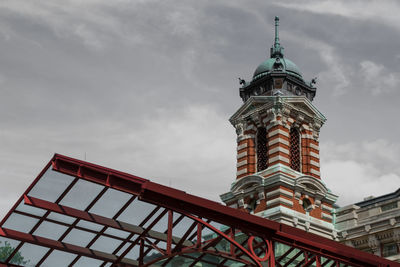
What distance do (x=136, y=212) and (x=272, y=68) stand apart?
26301 millimetres

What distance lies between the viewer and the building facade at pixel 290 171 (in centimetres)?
3516

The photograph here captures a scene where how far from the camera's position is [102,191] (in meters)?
19.1

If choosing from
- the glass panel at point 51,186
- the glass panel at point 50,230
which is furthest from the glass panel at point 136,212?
the glass panel at point 51,186

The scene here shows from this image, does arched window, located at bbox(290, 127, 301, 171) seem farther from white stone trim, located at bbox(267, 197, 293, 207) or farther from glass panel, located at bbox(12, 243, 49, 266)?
glass panel, located at bbox(12, 243, 49, 266)

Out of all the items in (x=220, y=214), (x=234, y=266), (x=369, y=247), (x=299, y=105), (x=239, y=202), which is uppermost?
(x=299, y=105)

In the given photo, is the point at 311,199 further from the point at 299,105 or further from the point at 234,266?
the point at 234,266

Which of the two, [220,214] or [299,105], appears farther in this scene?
[299,105]

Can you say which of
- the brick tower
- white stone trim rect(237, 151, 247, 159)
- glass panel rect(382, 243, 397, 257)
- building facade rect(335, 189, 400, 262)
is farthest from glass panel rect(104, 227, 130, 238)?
white stone trim rect(237, 151, 247, 159)

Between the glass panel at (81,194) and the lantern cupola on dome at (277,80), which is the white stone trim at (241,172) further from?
the glass panel at (81,194)

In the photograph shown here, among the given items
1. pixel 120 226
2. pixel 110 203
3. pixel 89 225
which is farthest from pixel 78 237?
pixel 110 203

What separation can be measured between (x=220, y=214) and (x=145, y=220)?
3.82m

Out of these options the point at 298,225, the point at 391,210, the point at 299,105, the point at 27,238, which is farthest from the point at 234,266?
the point at 299,105

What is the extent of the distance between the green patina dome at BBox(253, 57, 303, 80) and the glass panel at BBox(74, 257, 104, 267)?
25.0 metres

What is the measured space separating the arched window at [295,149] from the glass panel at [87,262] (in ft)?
69.2
